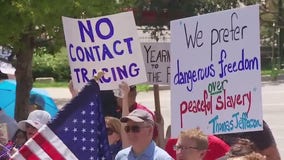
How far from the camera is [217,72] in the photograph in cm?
612

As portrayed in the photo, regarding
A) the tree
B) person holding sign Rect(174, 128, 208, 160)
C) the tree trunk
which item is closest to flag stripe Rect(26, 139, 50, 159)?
person holding sign Rect(174, 128, 208, 160)

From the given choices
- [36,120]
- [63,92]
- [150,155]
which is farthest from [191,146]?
[63,92]

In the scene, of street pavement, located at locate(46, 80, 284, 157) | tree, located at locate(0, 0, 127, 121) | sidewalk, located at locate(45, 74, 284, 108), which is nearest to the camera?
tree, located at locate(0, 0, 127, 121)

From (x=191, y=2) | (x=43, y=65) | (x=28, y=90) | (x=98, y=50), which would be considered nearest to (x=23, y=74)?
(x=28, y=90)

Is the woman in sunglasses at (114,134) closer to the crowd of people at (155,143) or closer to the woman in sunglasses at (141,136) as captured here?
the crowd of people at (155,143)

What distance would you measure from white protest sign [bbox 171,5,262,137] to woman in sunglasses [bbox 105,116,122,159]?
458 mm

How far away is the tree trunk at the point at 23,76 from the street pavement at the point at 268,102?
4813 mm

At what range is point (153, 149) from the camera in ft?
18.1

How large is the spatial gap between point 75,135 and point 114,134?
1.65m

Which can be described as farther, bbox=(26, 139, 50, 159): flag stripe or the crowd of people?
the crowd of people

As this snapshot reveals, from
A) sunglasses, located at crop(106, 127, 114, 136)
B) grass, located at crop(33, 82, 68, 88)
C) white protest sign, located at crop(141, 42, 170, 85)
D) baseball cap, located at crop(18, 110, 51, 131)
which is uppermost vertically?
white protest sign, located at crop(141, 42, 170, 85)

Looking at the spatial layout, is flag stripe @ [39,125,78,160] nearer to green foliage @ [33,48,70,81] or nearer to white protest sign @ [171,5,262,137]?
white protest sign @ [171,5,262,137]

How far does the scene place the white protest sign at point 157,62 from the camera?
8.63 metres

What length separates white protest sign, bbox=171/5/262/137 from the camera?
5938 millimetres
